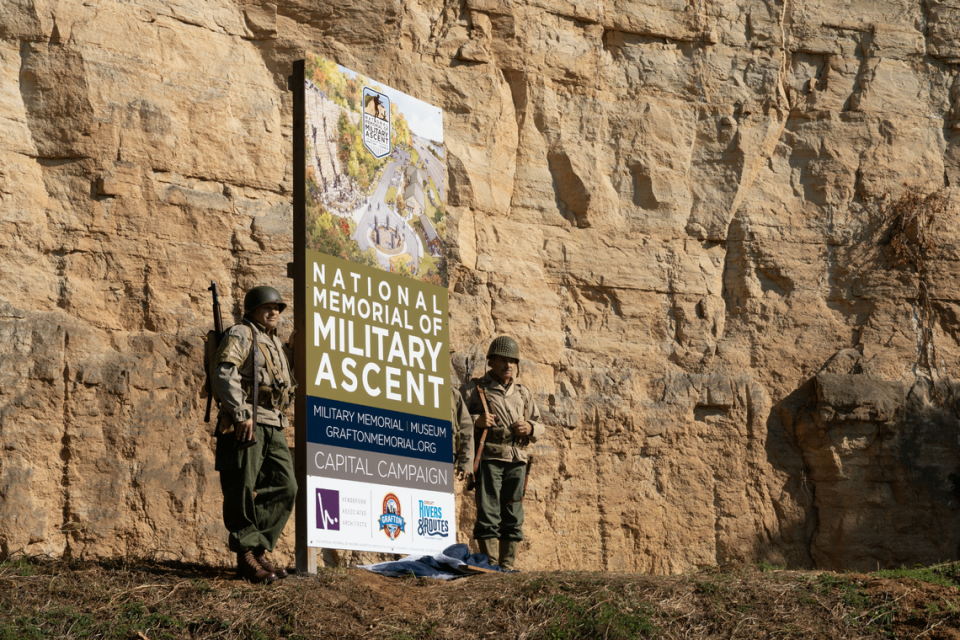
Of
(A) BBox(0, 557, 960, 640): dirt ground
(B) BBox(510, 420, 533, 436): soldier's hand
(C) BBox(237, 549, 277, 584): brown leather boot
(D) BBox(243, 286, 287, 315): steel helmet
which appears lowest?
(A) BBox(0, 557, 960, 640): dirt ground

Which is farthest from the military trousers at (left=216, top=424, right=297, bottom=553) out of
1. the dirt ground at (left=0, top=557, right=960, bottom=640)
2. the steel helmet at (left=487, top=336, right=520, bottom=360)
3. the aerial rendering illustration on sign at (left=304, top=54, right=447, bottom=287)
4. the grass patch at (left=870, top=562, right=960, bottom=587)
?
the grass patch at (left=870, top=562, right=960, bottom=587)

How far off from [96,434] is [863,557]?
6943 millimetres

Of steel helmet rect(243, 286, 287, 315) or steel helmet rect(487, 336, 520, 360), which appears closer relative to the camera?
steel helmet rect(243, 286, 287, 315)

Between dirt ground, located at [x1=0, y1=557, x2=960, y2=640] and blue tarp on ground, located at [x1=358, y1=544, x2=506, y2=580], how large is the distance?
17 centimetres

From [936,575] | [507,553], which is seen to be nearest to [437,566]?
[507,553]

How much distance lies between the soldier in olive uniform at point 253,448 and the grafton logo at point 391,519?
0.75 meters

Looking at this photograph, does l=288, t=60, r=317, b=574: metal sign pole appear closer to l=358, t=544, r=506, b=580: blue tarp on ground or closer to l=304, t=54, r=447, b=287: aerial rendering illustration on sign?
l=304, t=54, r=447, b=287: aerial rendering illustration on sign

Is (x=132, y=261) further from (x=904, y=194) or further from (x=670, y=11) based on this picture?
(x=904, y=194)

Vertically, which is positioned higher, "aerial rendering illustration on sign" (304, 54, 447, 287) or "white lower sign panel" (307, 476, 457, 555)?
"aerial rendering illustration on sign" (304, 54, 447, 287)

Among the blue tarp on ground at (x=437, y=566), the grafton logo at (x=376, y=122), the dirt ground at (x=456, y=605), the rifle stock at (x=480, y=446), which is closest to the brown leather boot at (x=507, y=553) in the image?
the rifle stock at (x=480, y=446)

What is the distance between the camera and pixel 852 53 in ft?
41.4

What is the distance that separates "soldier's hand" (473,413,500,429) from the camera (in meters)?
8.60

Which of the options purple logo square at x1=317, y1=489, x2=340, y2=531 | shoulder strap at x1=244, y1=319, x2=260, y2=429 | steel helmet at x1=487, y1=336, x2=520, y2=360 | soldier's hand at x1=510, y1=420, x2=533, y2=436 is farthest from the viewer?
steel helmet at x1=487, y1=336, x2=520, y2=360

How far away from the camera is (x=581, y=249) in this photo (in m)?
11.6
